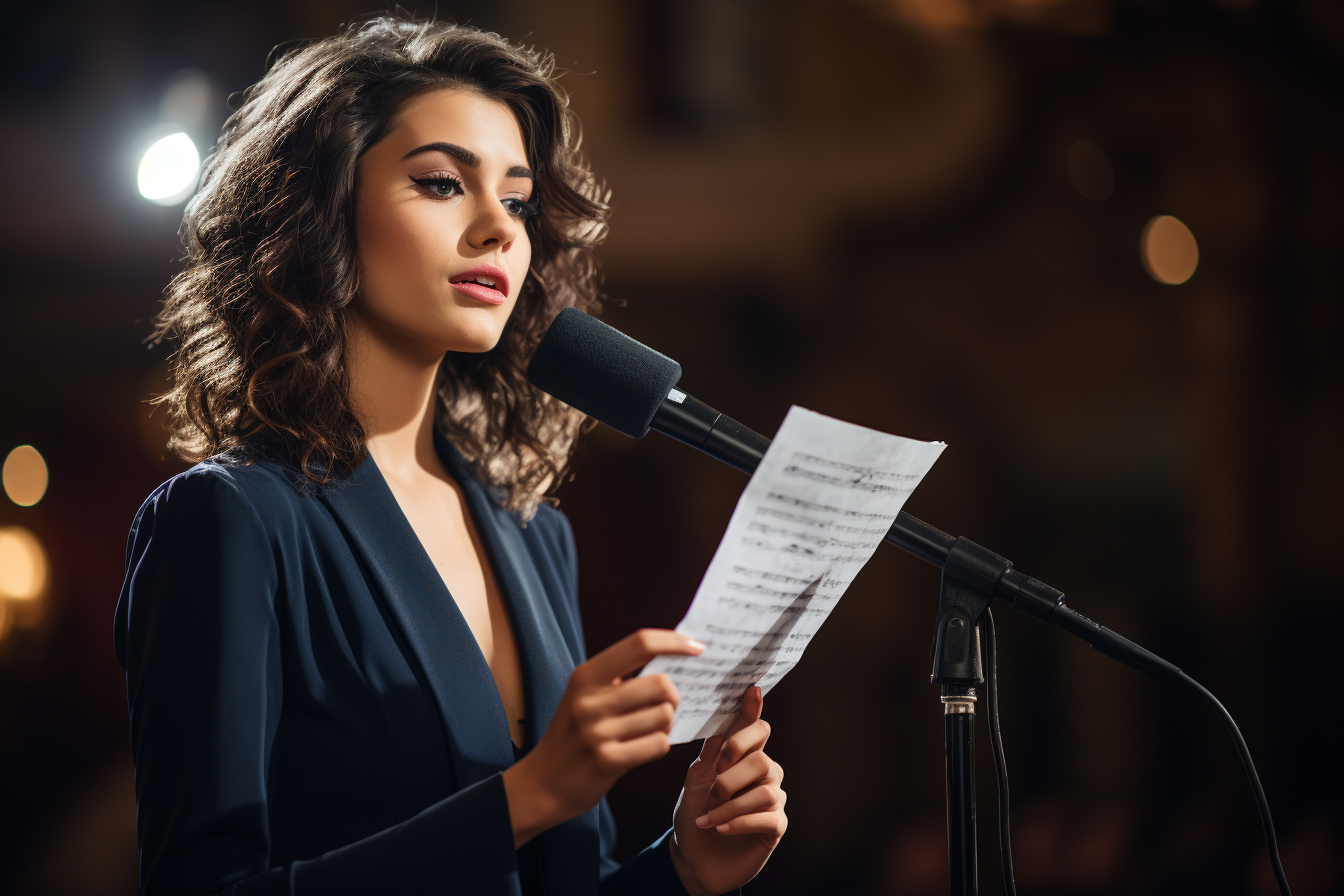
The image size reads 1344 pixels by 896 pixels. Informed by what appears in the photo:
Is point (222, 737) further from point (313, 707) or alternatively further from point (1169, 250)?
point (1169, 250)

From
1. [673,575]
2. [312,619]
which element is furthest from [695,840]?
[673,575]

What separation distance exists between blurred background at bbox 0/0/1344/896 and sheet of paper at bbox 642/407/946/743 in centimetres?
191

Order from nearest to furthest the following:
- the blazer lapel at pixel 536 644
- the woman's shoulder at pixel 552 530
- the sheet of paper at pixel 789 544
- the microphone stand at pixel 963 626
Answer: the sheet of paper at pixel 789 544 < the microphone stand at pixel 963 626 < the blazer lapel at pixel 536 644 < the woman's shoulder at pixel 552 530

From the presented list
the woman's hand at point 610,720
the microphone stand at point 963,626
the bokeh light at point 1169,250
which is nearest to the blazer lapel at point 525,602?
the woman's hand at point 610,720

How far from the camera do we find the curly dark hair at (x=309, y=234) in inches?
40.4

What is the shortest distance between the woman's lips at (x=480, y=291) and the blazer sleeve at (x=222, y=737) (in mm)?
317

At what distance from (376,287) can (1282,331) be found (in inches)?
92.3

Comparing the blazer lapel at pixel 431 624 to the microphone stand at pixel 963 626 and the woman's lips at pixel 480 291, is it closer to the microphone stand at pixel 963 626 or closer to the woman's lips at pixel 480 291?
the woman's lips at pixel 480 291

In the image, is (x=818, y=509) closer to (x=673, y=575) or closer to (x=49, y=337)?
(x=673, y=575)

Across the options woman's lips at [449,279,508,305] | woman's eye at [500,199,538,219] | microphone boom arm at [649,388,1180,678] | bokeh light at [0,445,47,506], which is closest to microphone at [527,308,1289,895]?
microphone boom arm at [649,388,1180,678]

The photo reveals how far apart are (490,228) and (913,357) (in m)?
1.84

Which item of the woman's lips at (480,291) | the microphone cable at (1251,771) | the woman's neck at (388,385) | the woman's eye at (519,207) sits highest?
the woman's eye at (519,207)

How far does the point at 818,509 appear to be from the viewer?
66cm

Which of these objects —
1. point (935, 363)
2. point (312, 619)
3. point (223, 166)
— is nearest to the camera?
point (312, 619)
